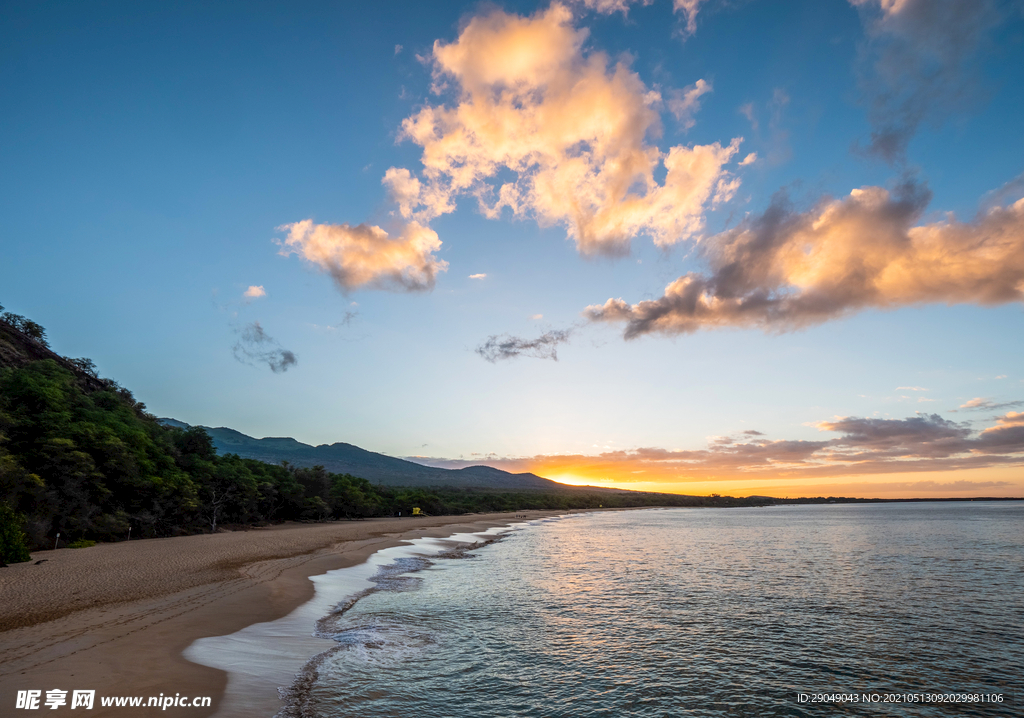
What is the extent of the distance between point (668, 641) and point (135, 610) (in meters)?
17.7

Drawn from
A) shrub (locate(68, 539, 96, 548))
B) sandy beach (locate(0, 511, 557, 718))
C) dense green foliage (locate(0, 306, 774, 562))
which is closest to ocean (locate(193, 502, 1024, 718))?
sandy beach (locate(0, 511, 557, 718))

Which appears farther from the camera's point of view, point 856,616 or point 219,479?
point 219,479

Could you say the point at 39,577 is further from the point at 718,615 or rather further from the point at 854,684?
the point at 854,684

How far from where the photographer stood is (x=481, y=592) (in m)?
23.8

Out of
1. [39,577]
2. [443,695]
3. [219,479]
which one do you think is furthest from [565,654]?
[219,479]

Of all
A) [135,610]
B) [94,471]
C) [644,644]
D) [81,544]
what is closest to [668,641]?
[644,644]

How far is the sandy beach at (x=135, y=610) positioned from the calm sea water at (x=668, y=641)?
10.4ft

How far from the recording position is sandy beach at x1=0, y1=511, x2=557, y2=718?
33.2 ft

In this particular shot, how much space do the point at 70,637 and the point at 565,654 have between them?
530 inches

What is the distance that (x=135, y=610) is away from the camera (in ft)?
51.8

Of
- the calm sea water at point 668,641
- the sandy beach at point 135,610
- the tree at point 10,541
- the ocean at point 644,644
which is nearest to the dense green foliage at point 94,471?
the tree at point 10,541

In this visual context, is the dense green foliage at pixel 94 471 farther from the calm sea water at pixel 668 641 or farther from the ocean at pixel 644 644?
the calm sea water at pixel 668 641

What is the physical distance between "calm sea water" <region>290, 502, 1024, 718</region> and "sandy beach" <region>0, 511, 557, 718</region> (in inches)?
124

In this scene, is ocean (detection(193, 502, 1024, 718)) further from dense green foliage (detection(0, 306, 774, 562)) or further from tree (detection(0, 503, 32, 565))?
dense green foliage (detection(0, 306, 774, 562))
